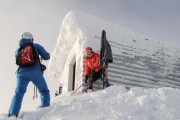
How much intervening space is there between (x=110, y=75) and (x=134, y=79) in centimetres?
110

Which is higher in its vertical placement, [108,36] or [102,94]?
[108,36]

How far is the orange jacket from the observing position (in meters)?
10.2

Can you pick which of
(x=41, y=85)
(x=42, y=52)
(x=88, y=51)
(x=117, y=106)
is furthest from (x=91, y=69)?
(x=117, y=106)

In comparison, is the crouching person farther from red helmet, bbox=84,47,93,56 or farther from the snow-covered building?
the snow-covered building

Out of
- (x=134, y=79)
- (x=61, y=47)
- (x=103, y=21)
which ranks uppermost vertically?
(x=103, y=21)

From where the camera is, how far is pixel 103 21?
12.5 meters

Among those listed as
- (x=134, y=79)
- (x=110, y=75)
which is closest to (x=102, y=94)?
(x=110, y=75)

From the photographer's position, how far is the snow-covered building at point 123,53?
11539mm

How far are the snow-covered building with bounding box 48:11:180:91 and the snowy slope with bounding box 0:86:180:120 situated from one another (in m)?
4.97

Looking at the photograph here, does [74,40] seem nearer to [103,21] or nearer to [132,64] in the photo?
[103,21]

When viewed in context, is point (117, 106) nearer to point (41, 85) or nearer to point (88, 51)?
point (41, 85)

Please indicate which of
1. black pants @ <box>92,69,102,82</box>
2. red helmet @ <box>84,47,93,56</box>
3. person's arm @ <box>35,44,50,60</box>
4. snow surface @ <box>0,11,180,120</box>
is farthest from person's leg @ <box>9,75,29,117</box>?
red helmet @ <box>84,47,93,56</box>

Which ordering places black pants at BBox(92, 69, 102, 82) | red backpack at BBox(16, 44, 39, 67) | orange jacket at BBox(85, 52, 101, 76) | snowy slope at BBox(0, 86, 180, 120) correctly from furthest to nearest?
black pants at BBox(92, 69, 102, 82)
orange jacket at BBox(85, 52, 101, 76)
red backpack at BBox(16, 44, 39, 67)
snowy slope at BBox(0, 86, 180, 120)

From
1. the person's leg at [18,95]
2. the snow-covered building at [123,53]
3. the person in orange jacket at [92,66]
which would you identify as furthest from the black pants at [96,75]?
the person's leg at [18,95]
